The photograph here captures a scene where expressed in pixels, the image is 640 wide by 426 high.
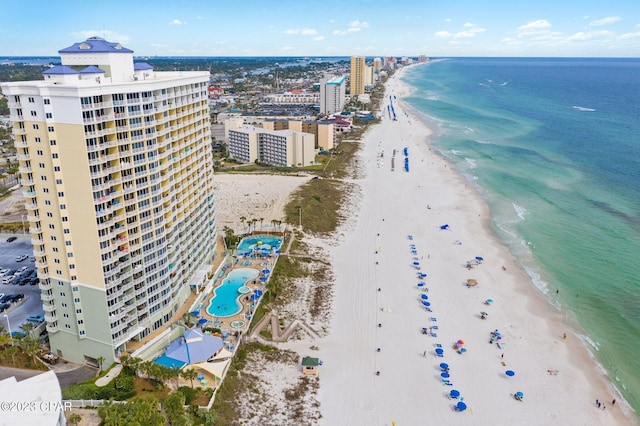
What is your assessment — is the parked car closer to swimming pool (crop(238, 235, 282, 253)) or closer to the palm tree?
the palm tree

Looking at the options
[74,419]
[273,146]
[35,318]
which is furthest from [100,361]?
[273,146]

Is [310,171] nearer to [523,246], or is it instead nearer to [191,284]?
[523,246]

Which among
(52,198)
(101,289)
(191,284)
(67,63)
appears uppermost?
(67,63)

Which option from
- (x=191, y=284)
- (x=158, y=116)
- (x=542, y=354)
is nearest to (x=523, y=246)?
(x=542, y=354)

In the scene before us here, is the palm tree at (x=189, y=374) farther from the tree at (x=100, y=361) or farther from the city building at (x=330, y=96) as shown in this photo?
the city building at (x=330, y=96)

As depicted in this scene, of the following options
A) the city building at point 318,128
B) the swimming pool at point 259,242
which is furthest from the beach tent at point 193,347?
the city building at point 318,128

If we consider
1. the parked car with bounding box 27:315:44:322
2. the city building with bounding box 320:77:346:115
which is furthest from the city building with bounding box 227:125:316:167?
the city building with bounding box 320:77:346:115
